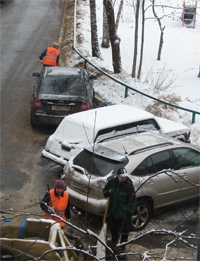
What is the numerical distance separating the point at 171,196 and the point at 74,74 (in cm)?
598

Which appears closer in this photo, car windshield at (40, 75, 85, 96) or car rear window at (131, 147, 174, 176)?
car rear window at (131, 147, 174, 176)

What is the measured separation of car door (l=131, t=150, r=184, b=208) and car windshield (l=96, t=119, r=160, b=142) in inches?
61.3

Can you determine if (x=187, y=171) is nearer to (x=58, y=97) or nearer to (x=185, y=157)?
(x=185, y=157)

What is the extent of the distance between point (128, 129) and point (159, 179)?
2.13 m

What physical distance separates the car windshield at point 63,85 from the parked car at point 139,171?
152 inches

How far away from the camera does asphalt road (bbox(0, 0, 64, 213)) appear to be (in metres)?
11.1

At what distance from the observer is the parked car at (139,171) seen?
9.23m

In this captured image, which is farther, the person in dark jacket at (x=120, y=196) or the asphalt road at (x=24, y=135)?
the asphalt road at (x=24, y=135)

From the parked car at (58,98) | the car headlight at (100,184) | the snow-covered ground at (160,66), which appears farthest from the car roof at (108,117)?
the snow-covered ground at (160,66)

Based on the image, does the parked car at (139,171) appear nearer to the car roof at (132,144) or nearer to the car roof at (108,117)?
the car roof at (132,144)

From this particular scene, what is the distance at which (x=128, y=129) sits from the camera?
1150 cm

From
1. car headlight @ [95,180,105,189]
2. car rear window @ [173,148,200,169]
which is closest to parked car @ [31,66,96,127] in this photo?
car rear window @ [173,148,200,169]

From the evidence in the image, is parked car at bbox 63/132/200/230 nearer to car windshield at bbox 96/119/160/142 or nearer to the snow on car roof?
the snow on car roof

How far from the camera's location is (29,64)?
20.5 metres
